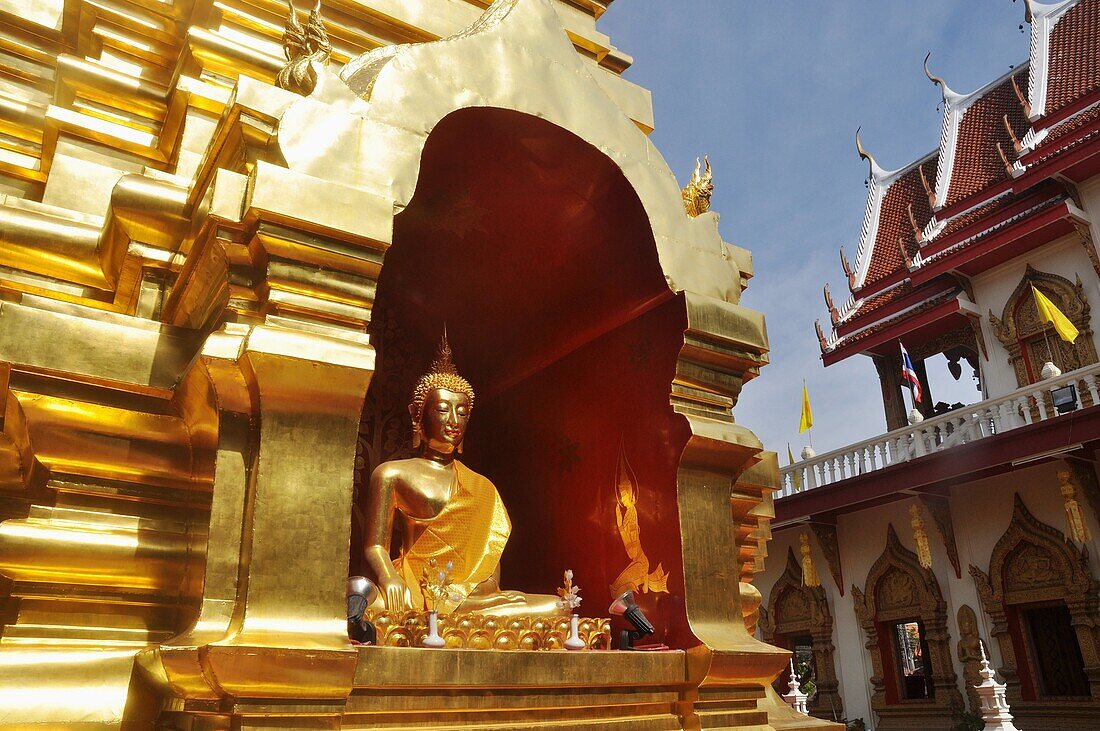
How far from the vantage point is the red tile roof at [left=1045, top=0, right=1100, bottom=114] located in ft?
44.8

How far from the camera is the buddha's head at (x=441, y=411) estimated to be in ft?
10.7

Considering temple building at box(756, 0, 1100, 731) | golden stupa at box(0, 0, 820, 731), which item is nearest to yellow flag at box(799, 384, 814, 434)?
temple building at box(756, 0, 1100, 731)

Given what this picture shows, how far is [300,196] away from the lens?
206cm

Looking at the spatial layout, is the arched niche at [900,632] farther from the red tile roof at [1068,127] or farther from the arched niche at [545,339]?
the arched niche at [545,339]

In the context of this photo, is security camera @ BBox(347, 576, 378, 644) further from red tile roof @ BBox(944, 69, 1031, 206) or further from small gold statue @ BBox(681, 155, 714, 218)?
red tile roof @ BBox(944, 69, 1031, 206)

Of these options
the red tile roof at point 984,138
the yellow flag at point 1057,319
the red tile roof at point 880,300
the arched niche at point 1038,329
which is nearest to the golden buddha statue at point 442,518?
the yellow flag at point 1057,319

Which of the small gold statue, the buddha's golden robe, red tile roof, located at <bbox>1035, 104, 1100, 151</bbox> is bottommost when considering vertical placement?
the buddha's golden robe

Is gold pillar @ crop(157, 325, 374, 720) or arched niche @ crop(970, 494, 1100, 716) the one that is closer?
gold pillar @ crop(157, 325, 374, 720)

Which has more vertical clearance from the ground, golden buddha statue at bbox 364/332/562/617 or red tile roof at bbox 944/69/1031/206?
red tile roof at bbox 944/69/1031/206

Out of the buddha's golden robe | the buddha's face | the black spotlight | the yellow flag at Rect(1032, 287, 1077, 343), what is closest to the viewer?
the buddha's golden robe

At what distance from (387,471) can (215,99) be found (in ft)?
4.75

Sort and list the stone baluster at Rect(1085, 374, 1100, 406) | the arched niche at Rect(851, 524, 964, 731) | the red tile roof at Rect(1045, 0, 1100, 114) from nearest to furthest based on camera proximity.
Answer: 1. the stone baluster at Rect(1085, 374, 1100, 406)
2. the arched niche at Rect(851, 524, 964, 731)
3. the red tile roof at Rect(1045, 0, 1100, 114)

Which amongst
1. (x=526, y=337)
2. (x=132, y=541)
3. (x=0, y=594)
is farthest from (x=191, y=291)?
(x=526, y=337)

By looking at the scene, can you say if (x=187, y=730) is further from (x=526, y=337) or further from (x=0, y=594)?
(x=526, y=337)
